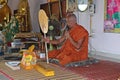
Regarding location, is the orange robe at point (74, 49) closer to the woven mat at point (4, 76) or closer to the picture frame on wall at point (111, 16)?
the picture frame on wall at point (111, 16)

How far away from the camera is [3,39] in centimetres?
292

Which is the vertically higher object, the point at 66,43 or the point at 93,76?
the point at 66,43

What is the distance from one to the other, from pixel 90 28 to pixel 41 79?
1.30m

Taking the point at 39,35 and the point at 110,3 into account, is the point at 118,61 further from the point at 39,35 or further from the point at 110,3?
the point at 39,35

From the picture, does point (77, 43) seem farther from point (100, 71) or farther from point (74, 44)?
point (100, 71)

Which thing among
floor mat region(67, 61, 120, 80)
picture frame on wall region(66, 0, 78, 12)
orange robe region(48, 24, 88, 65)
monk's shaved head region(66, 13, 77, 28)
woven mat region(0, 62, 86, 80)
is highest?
picture frame on wall region(66, 0, 78, 12)

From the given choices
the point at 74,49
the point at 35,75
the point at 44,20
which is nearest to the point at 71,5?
the point at 74,49

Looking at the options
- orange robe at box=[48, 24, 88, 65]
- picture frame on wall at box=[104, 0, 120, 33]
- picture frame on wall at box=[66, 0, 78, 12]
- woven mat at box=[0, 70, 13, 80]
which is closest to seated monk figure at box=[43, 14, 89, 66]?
orange robe at box=[48, 24, 88, 65]

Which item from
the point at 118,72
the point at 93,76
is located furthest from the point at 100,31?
the point at 93,76

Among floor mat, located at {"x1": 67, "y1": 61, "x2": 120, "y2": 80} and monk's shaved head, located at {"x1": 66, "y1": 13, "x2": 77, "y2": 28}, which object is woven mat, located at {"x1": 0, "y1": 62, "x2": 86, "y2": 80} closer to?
floor mat, located at {"x1": 67, "y1": 61, "x2": 120, "y2": 80}

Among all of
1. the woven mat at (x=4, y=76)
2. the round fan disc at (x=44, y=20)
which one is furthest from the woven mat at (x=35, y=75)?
the round fan disc at (x=44, y=20)

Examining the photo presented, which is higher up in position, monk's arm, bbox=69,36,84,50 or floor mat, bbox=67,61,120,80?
monk's arm, bbox=69,36,84,50

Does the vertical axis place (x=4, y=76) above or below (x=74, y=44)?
below

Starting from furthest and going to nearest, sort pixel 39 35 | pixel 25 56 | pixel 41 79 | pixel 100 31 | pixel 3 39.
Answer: pixel 39 35 → pixel 3 39 → pixel 100 31 → pixel 25 56 → pixel 41 79
